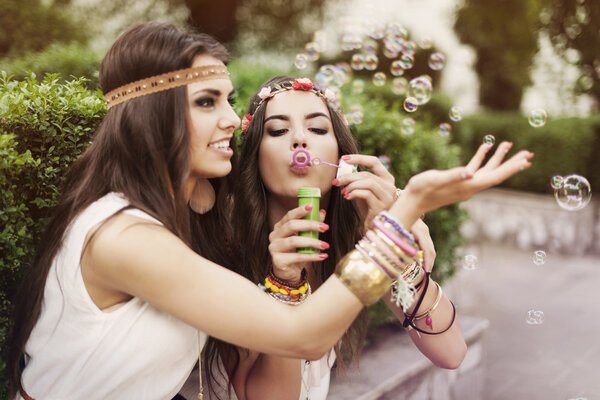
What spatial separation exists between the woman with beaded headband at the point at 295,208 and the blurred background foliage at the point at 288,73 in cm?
58

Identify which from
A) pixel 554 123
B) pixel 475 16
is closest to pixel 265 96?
pixel 554 123

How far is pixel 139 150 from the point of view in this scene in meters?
1.71

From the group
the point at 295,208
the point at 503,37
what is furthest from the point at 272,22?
the point at 295,208

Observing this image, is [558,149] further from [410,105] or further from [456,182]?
[456,182]

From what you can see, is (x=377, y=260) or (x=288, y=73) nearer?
(x=377, y=260)

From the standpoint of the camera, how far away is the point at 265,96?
2.33 meters

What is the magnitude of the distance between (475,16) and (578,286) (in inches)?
390

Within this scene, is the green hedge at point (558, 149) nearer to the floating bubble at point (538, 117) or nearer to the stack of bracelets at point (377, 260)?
the floating bubble at point (538, 117)

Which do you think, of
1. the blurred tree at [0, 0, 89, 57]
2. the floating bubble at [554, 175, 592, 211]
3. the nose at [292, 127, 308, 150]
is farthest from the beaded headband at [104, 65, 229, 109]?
the blurred tree at [0, 0, 89, 57]

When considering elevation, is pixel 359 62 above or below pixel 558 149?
above

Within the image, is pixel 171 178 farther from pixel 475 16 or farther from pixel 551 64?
pixel 551 64

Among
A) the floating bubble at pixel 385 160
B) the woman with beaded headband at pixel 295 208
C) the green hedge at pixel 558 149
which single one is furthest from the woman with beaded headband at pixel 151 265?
the green hedge at pixel 558 149

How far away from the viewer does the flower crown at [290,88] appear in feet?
7.62

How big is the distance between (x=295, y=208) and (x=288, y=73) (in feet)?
15.2
